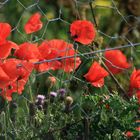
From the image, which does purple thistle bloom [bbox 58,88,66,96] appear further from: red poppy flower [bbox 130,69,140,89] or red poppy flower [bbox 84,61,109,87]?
red poppy flower [bbox 130,69,140,89]

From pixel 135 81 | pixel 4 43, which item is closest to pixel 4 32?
pixel 4 43

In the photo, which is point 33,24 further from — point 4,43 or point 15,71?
point 15,71

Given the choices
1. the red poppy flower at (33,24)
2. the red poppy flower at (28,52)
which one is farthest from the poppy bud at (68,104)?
the red poppy flower at (33,24)

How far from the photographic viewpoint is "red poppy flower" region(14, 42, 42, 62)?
7.39ft

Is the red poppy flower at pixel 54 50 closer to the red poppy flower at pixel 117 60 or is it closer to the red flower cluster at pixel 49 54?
the red flower cluster at pixel 49 54

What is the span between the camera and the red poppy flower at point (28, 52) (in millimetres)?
2254

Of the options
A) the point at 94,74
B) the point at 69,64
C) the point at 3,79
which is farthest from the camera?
the point at 69,64

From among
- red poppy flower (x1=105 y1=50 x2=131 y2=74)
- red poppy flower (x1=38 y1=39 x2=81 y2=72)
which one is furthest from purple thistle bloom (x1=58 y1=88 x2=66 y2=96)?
red poppy flower (x1=105 y1=50 x2=131 y2=74)

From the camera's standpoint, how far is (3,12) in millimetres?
3980

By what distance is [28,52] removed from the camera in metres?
2.25

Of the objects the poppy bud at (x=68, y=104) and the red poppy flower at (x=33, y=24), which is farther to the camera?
the red poppy flower at (x=33, y=24)

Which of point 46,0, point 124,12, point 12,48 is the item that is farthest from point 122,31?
point 12,48

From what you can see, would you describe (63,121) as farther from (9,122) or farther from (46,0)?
(46,0)

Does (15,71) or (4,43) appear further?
(4,43)
